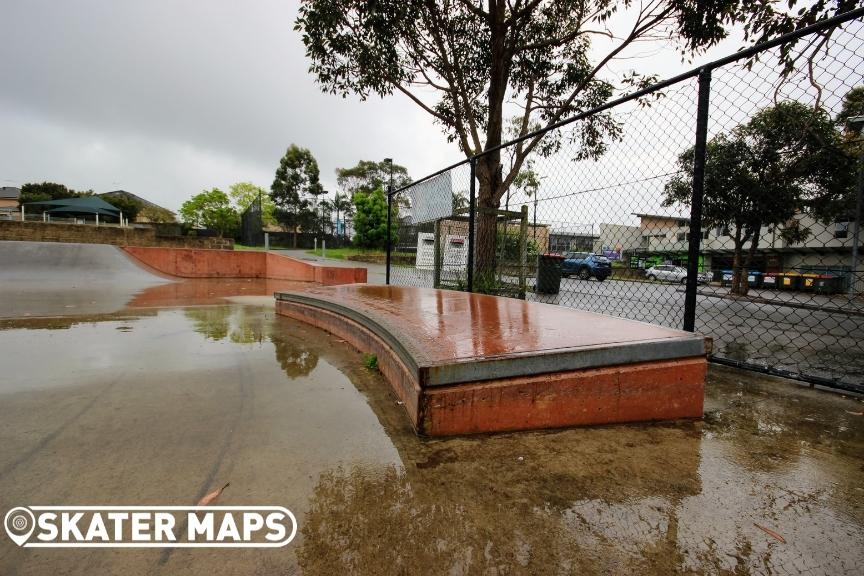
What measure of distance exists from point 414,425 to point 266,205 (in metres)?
49.0

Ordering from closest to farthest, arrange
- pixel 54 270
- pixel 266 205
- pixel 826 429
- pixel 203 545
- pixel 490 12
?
pixel 203 545
pixel 826 429
pixel 490 12
pixel 54 270
pixel 266 205

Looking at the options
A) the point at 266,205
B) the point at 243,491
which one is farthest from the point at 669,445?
the point at 266,205

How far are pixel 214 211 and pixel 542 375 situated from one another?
47.3m

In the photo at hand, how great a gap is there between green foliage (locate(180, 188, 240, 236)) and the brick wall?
1029 inches

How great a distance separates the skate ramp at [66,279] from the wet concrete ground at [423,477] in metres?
3.42

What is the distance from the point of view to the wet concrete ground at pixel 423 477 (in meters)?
1.03

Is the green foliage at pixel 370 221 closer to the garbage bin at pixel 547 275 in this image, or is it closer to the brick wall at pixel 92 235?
the brick wall at pixel 92 235

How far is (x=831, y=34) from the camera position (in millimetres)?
2307

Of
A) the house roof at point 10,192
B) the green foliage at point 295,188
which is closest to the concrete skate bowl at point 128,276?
the green foliage at point 295,188

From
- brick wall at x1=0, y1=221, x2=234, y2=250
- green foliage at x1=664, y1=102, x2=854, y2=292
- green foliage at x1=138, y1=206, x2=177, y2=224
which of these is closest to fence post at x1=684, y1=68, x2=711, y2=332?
green foliage at x1=664, y1=102, x2=854, y2=292

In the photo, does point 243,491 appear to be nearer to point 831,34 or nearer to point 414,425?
point 414,425

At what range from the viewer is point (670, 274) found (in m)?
3.55

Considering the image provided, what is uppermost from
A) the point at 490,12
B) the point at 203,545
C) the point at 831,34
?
the point at 490,12

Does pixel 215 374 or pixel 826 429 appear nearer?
pixel 826 429
